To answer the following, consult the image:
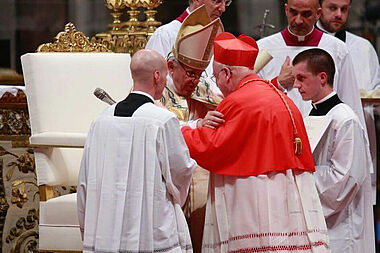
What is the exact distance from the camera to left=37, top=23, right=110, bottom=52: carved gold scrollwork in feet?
20.5

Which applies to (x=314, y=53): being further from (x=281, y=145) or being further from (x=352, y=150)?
(x=281, y=145)

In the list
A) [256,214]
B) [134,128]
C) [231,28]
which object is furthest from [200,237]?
[231,28]

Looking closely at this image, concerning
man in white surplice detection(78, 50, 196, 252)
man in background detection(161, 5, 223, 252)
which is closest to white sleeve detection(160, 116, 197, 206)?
man in white surplice detection(78, 50, 196, 252)

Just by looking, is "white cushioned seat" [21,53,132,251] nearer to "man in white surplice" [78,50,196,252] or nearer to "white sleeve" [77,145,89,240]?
"white sleeve" [77,145,89,240]

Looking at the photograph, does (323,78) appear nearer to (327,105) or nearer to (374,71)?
(327,105)

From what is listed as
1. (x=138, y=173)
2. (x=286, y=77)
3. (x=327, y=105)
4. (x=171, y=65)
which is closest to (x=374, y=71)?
(x=286, y=77)

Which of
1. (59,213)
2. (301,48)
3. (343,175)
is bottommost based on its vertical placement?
(59,213)

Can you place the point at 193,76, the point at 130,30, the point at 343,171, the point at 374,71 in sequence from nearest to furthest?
the point at 193,76, the point at 343,171, the point at 130,30, the point at 374,71

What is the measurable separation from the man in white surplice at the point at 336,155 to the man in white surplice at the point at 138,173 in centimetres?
122

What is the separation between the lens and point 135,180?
183 inches

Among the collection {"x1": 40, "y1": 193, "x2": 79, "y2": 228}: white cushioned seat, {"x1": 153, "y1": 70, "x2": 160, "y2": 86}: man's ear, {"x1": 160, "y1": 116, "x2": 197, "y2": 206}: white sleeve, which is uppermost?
{"x1": 153, "y1": 70, "x2": 160, "y2": 86}: man's ear

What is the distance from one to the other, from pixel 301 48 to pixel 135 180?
272 centimetres

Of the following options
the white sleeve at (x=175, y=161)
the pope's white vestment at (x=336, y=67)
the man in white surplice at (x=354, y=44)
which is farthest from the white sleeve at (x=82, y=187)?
the man in white surplice at (x=354, y=44)

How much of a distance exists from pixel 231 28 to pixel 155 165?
525 centimetres
